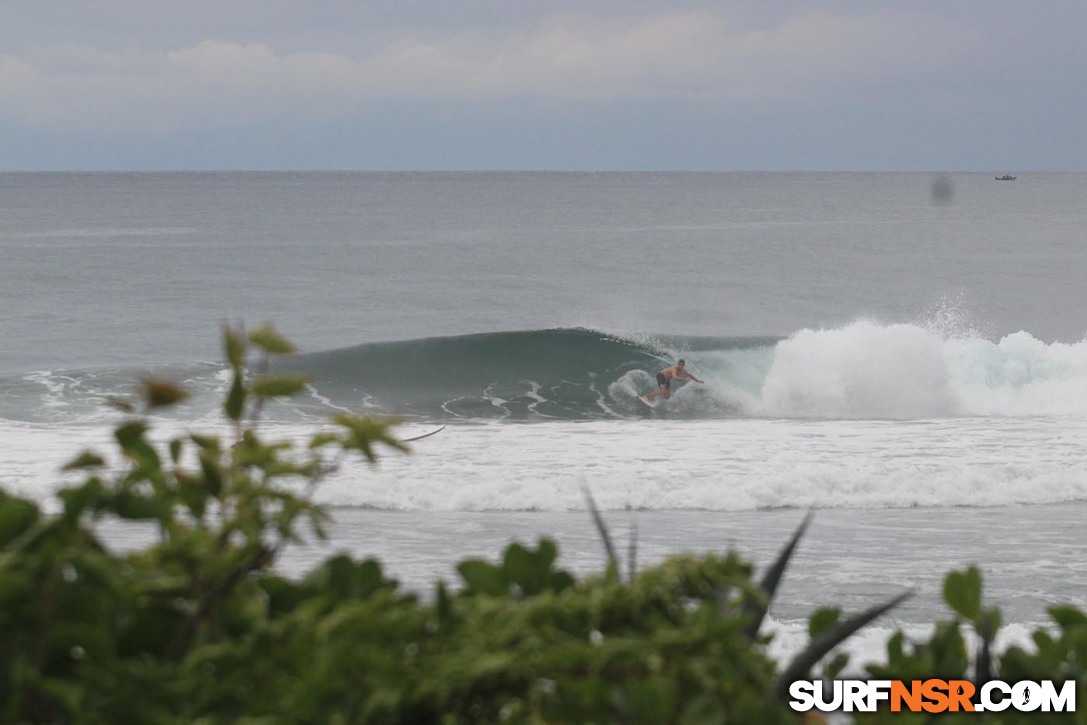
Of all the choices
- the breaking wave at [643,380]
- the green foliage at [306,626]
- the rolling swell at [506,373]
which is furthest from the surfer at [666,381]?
the green foliage at [306,626]

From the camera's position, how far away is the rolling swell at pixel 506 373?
21.5 metres

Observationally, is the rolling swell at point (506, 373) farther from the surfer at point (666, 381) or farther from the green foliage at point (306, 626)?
the green foliage at point (306, 626)

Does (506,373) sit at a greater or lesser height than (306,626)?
greater

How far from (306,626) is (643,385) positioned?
73.1ft

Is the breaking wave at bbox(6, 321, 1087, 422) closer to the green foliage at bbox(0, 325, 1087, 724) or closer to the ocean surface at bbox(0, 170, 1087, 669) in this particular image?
the ocean surface at bbox(0, 170, 1087, 669)

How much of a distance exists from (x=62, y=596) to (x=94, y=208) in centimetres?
10120

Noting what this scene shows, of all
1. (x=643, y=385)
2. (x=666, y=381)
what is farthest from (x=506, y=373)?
(x=666, y=381)

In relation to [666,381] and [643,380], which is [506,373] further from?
[666,381]

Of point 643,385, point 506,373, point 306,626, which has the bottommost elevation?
point 306,626

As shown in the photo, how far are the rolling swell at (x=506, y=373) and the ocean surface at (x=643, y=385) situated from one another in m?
0.10

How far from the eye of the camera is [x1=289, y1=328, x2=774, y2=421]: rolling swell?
21453mm

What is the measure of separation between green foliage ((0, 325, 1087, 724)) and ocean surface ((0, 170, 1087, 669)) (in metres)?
0.24

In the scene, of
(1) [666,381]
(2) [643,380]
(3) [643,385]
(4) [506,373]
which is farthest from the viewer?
(4) [506,373]

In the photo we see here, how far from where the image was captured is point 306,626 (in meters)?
1.07
